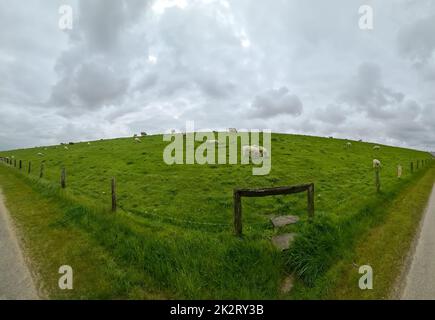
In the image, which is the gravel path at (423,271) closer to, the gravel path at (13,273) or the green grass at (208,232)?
the green grass at (208,232)

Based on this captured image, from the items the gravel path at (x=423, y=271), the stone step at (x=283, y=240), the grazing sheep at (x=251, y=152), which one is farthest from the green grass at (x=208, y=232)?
the grazing sheep at (x=251, y=152)

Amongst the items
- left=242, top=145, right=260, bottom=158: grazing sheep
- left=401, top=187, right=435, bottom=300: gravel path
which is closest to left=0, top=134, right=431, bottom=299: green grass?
left=401, top=187, right=435, bottom=300: gravel path

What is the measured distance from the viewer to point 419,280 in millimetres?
7238

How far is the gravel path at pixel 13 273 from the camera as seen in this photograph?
261 inches

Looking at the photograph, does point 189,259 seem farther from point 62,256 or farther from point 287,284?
point 62,256

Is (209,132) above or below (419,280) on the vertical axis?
above

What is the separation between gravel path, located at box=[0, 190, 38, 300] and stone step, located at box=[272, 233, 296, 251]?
6763 mm

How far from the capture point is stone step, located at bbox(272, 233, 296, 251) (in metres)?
8.24

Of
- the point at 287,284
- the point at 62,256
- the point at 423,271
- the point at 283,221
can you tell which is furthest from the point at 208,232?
the point at 423,271

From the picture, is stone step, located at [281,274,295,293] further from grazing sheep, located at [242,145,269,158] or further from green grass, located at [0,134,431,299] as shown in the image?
grazing sheep, located at [242,145,269,158]

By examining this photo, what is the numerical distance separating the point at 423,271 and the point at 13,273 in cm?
1213
